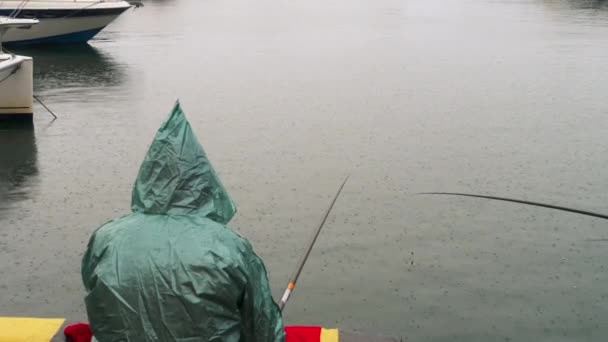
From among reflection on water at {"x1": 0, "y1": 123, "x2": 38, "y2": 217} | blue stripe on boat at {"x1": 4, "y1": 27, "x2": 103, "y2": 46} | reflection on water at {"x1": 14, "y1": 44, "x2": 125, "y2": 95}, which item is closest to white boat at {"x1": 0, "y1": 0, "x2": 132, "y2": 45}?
blue stripe on boat at {"x1": 4, "y1": 27, "x2": 103, "y2": 46}

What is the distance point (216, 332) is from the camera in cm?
343

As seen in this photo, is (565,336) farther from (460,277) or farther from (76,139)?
(76,139)

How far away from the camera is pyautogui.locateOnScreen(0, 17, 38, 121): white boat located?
15.5m

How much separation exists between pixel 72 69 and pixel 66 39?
5.73m

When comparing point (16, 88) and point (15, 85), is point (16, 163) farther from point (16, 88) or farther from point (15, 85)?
point (16, 88)

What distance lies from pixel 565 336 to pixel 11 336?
4.99m

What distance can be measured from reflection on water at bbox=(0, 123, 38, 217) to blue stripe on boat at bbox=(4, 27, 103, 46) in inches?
540

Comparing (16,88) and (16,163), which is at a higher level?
(16,88)

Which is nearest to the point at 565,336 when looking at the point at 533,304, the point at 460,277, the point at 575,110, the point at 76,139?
the point at 533,304

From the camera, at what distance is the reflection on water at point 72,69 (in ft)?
72.1

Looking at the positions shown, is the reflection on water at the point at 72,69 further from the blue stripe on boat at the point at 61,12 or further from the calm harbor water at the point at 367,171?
the blue stripe on boat at the point at 61,12

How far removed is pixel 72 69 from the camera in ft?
81.7

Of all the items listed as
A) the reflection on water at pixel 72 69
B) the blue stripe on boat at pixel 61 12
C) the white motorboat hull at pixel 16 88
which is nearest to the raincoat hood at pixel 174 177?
the white motorboat hull at pixel 16 88

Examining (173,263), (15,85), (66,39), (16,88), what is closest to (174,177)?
(173,263)
